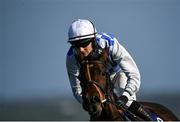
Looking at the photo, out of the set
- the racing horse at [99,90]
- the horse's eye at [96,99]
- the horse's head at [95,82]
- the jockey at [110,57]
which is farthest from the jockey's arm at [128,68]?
the horse's eye at [96,99]

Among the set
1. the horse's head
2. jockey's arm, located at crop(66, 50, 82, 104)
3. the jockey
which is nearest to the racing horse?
the horse's head

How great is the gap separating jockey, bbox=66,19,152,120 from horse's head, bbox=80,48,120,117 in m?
0.15

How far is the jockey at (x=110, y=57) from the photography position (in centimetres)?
1191

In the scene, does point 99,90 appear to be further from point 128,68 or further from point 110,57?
point 128,68

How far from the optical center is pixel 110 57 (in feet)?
39.6

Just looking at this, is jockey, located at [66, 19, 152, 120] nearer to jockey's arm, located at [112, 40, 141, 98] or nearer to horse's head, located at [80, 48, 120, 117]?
jockey's arm, located at [112, 40, 141, 98]

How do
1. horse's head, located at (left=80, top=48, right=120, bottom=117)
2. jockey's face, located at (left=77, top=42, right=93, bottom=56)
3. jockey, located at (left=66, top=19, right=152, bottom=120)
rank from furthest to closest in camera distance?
1. jockey, located at (left=66, top=19, right=152, bottom=120)
2. jockey's face, located at (left=77, top=42, right=93, bottom=56)
3. horse's head, located at (left=80, top=48, right=120, bottom=117)

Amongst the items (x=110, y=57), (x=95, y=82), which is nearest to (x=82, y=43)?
(x=110, y=57)

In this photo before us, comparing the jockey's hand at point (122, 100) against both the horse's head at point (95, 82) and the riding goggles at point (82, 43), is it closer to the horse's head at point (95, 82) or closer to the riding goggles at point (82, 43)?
the horse's head at point (95, 82)

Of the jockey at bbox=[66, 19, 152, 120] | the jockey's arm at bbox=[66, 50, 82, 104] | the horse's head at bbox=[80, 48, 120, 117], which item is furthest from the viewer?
the jockey's arm at bbox=[66, 50, 82, 104]

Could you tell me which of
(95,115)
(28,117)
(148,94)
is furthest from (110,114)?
(148,94)

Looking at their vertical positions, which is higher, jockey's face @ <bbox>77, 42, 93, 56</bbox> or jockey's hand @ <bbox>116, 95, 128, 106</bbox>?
jockey's face @ <bbox>77, 42, 93, 56</bbox>

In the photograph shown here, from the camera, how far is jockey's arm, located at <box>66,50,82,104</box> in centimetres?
1211

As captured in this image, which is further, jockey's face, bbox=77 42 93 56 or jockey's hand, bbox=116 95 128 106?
jockey's hand, bbox=116 95 128 106
